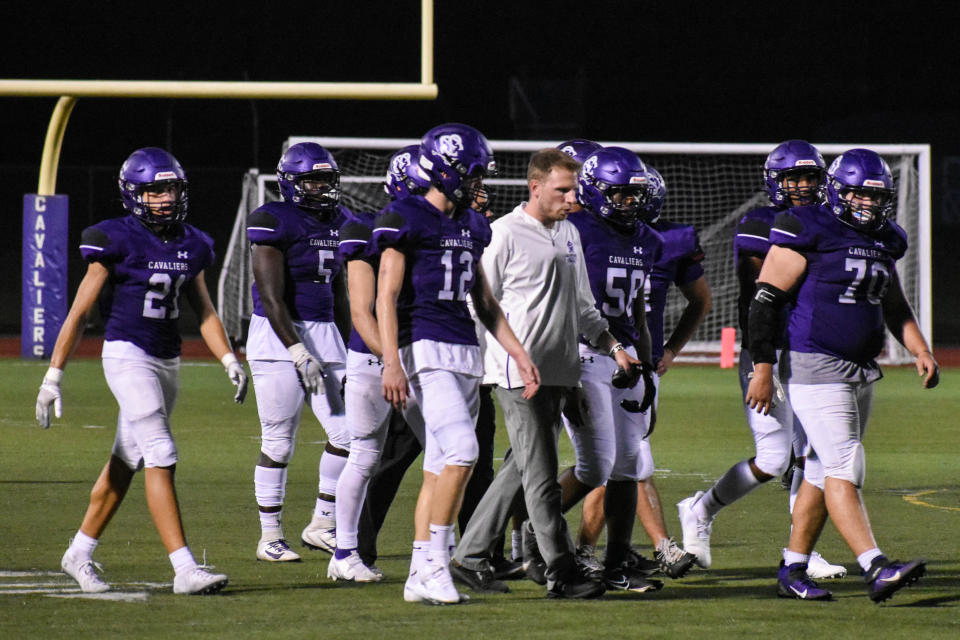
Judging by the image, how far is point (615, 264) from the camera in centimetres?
634

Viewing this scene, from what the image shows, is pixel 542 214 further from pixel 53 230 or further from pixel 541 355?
pixel 53 230

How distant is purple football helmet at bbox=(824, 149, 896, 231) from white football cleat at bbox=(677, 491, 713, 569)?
1.58 m

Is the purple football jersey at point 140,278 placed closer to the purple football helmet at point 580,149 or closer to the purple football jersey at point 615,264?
the purple football jersey at point 615,264

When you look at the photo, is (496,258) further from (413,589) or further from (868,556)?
(868,556)

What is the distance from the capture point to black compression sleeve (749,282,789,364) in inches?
238

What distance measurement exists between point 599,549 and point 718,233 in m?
16.3

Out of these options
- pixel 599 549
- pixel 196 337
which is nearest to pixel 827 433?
pixel 599 549

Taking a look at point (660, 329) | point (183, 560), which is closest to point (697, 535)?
point (660, 329)

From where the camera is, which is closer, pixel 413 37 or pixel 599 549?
pixel 599 549

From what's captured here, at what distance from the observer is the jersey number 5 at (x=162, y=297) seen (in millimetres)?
6062

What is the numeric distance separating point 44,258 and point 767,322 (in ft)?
46.5

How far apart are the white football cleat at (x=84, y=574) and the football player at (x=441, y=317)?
124 centimetres

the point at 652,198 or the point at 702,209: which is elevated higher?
the point at 702,209

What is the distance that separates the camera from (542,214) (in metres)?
6.02
